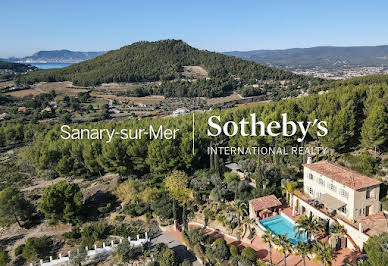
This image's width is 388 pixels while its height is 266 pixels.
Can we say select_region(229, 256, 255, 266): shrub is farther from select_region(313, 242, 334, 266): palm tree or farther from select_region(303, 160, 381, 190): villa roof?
select_region(303, 160, 381, 190): villa roof

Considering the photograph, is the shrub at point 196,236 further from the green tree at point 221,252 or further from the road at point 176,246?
the green tree at point 221,252

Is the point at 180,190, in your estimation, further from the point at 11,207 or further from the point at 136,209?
the point at 11,207

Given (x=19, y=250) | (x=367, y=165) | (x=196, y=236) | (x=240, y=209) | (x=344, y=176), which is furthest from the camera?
(x=367, y=165)

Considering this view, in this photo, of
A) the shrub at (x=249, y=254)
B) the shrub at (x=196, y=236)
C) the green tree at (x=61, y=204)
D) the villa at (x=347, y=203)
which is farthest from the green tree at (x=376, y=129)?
the green tree at (x=61, y=204)

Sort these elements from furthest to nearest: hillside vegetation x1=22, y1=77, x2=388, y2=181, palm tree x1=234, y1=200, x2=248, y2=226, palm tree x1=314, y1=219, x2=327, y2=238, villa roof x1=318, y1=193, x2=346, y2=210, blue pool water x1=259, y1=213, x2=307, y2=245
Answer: hillside vegetation x1=22, y1=77, x2=388, y2=181 → palm tree x1=234, y1=200, x2=248, y2=226 → blue pool water x1=259, y1=213, x2=307, y2=245 → villa roof x1=318, y1=193, x2=346, y2=210 → palm tree x1=314, y1=219, x2=327, y2=238

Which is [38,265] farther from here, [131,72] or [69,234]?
[131,72]

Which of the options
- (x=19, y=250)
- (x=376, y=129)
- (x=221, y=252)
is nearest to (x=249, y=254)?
(x=221, y=252)

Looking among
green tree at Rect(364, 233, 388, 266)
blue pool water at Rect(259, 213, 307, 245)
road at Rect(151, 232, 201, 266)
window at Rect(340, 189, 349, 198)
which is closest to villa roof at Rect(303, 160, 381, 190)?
window at Rect(340, 189, 349, 198)

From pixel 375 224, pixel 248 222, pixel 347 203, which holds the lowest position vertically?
pixel 248 222
